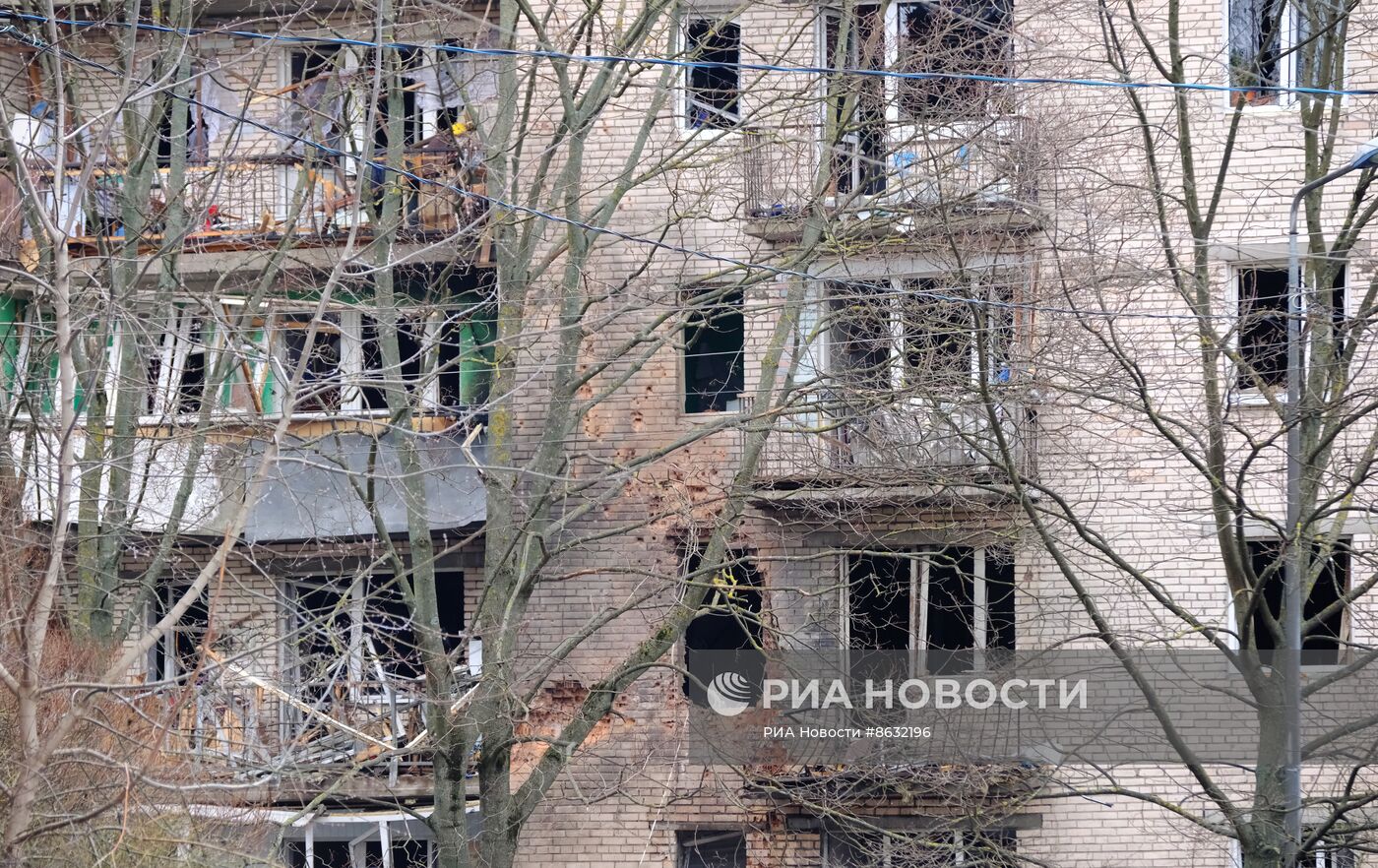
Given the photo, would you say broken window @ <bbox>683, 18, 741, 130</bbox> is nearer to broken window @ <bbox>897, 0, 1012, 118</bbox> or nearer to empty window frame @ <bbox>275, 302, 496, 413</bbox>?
broken window @ <bbox>897, 0, 1012, 118</bbox>

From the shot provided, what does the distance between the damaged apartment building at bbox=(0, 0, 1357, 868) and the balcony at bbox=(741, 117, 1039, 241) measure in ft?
0.24

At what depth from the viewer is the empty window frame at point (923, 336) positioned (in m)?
13.0

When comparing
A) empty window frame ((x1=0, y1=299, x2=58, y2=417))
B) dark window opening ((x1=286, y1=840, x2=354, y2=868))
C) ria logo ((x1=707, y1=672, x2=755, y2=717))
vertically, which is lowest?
dark window opening ((x1=286, y1=840, x2=354, y2=868))

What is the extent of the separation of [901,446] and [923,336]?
3.15 feet

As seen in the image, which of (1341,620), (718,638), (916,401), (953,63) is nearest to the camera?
(953,63)

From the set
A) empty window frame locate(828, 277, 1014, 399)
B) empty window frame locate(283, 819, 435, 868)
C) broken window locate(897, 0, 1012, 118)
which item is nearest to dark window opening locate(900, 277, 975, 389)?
empty window frame locate(828, 277, 1014, 399)

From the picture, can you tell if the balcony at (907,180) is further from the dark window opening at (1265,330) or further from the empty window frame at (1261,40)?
the empty window frame at (1261,40)

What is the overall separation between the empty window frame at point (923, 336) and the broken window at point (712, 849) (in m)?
5.00

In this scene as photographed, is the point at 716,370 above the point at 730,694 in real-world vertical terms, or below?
above

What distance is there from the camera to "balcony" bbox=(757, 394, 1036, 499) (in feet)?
43.4

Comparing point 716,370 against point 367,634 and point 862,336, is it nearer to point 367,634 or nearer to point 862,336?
point 862,336

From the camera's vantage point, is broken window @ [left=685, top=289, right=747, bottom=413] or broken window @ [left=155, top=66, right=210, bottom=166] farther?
broken window @ [left=685, top=289, right=747, bottom=413]

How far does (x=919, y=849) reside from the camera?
1425 centimetres

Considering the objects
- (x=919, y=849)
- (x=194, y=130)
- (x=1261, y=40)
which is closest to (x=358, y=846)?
(x=919, y=849)
